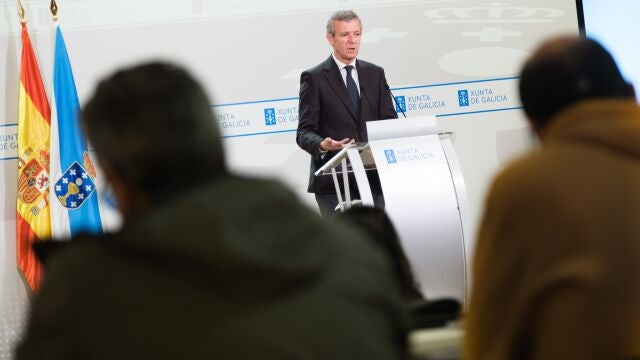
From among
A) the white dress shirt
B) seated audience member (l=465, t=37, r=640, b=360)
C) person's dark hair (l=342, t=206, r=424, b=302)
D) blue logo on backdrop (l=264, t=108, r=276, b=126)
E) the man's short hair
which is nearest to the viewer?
seated audience member (l=465, t=37, r=640, b=360)

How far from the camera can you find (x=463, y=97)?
21.7 ft

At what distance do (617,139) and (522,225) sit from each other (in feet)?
0.67

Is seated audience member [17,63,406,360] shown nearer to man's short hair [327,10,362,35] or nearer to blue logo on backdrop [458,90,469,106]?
man's short hair [327,10,362,35]

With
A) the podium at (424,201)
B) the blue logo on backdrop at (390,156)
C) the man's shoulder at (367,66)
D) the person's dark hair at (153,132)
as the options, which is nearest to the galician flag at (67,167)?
the man's shoulder at (367,66)

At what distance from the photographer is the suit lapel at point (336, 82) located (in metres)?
5.74

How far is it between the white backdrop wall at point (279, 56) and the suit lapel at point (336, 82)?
459 mm

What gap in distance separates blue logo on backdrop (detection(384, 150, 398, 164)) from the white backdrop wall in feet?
5.41

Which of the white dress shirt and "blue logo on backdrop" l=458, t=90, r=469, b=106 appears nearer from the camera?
the white dress shirt

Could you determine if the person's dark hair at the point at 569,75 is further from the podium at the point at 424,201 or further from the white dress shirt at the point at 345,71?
the white dress shirt at the point at 345,71

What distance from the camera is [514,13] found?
6.61 meters

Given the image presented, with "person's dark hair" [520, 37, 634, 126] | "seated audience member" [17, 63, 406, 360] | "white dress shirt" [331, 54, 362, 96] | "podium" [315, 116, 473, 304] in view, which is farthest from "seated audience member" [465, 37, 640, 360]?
"white dress shirt" [331, 54, 362, 96]

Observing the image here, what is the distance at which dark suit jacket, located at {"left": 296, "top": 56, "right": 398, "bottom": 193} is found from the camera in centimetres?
573

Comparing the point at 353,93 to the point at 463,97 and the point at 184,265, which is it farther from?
the point at 184,265

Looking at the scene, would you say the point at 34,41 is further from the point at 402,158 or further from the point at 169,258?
the point at 169,258
